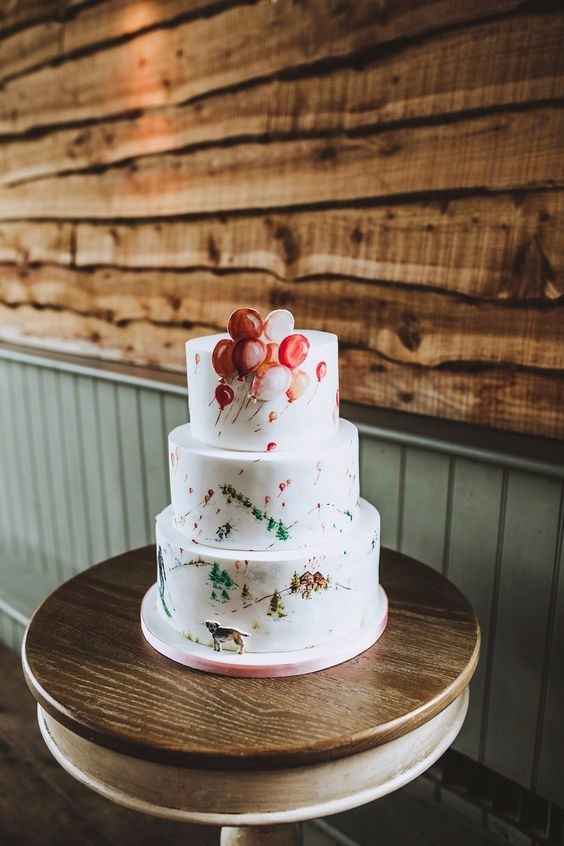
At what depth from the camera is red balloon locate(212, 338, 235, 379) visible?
3.54ft

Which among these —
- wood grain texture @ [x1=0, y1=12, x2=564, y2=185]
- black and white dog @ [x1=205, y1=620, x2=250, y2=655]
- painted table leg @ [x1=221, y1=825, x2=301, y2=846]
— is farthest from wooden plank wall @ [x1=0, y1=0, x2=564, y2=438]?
painted table leg @ [x1=221, y1=825, x2=301, y2=846]

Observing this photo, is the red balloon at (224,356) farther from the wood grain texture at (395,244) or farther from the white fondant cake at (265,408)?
the wood grain texture at (395,244)

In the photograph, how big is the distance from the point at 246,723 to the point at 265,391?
0.47 metres

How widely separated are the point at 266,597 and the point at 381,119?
1100 mm

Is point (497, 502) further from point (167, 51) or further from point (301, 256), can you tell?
point (167, 51)

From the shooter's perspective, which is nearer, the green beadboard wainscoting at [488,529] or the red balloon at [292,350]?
the red balloon at [292,350]

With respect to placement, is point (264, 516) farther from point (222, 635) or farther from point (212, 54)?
point (212, 54)

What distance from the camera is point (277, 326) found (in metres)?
1.07

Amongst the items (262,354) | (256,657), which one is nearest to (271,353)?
(262,354)

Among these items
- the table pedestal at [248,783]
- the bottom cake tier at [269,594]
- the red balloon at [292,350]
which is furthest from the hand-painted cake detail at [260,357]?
the table pedestal at [248,783]

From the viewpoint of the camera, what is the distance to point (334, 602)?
112 centimetres

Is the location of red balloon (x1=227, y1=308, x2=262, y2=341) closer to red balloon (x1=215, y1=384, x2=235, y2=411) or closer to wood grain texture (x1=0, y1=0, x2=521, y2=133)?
red balloon (x1=215, y1=384, x2=235, y2=411)

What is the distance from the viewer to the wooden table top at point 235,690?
3.08 ft

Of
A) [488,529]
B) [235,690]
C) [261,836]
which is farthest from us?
[488,529]
